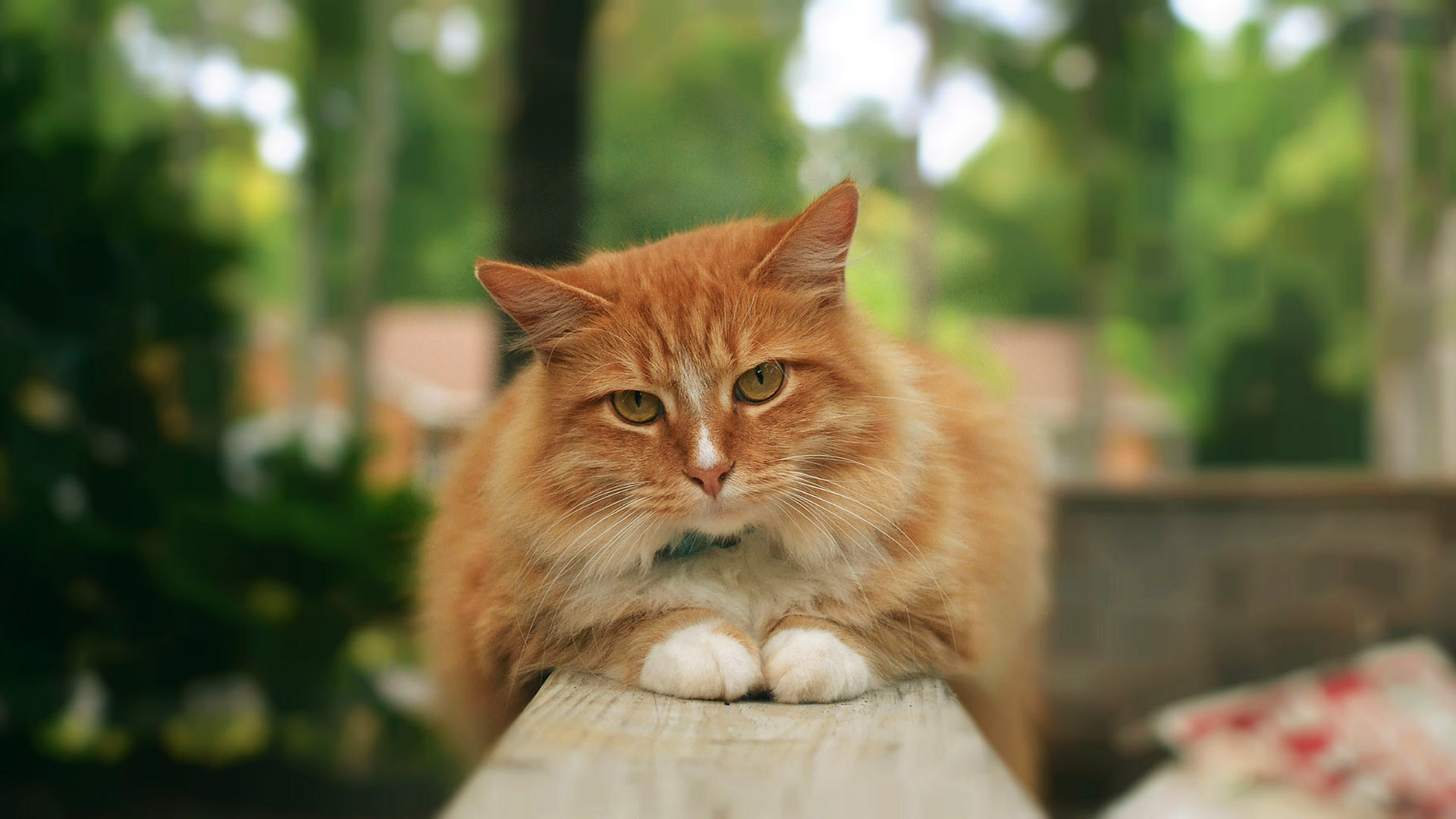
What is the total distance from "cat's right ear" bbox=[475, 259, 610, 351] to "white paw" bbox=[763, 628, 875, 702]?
225 mm

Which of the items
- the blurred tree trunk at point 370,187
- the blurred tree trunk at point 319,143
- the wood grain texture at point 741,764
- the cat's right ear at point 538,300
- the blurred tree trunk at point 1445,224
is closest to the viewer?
the wood grain texture at point 741,764

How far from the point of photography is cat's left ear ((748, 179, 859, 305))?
0.49 m

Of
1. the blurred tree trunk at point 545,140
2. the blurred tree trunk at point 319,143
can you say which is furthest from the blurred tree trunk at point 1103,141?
the blurred tree trunk at point 319,143

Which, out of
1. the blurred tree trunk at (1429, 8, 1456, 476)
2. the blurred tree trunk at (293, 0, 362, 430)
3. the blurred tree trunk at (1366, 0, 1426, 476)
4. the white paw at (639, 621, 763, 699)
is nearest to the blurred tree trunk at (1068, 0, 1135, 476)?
the blurred tree trunk at (1366, 0, 1426, 476)

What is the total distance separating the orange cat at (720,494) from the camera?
0.55 meters

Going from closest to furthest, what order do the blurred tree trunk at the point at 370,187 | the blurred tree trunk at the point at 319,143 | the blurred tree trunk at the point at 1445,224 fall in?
the blurred tree trunk at the point at 370,187 < the blurred tree trunk at the point at 1445,224 < the blurred tree trunk at the point at 319,143

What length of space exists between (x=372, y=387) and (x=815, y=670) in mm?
1591

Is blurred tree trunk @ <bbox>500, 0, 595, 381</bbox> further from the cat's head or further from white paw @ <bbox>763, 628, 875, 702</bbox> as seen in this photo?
white paw @ <bbox>763, 628, 875, 702</bbox>

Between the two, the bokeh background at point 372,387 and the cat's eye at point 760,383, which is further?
the bokeh background at point 372,387

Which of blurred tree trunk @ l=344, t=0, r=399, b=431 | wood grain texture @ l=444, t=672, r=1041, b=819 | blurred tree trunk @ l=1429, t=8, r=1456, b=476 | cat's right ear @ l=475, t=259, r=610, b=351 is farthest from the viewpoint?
blurred tree trunk @ l=1429, t=8, r=1456, b=476

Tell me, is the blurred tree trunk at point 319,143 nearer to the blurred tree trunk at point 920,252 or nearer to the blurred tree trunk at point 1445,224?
the blurred tree trunk at point 920,252

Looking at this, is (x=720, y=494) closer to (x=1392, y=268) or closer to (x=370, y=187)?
(x=370, y=187)

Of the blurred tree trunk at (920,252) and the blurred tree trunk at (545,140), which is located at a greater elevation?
the blurred tree trunk at (545,140)

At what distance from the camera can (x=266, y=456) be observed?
228cm
